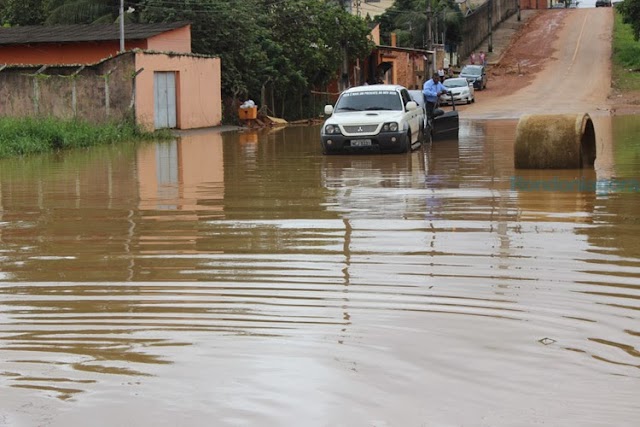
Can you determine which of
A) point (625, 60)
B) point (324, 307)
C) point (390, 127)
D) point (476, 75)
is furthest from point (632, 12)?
point (324, 307)

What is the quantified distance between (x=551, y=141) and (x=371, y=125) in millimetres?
6304

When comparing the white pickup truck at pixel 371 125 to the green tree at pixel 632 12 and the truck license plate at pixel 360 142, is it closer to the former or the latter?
the truck license plate at pixel 360 142

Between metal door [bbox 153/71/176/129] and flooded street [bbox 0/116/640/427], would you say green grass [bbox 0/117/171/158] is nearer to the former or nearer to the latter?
metal door [bbox 153/71/176/129]

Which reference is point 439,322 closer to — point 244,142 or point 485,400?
point 485,400

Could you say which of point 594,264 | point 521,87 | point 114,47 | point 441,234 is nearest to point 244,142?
point 114,47

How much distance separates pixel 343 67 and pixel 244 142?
26527mm

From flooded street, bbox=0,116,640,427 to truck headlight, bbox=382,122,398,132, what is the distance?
7218 mm

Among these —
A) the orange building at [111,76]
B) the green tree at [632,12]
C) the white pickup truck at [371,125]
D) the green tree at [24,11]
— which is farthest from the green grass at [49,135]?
the green tree at [632,12]

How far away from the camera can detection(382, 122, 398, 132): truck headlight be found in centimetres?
2211

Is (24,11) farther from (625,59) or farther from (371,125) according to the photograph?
(371,125)

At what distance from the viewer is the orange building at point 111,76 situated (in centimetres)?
3278

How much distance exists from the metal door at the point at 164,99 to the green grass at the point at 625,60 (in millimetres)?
26395

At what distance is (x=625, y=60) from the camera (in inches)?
2525

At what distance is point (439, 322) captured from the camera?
22.5 ft
